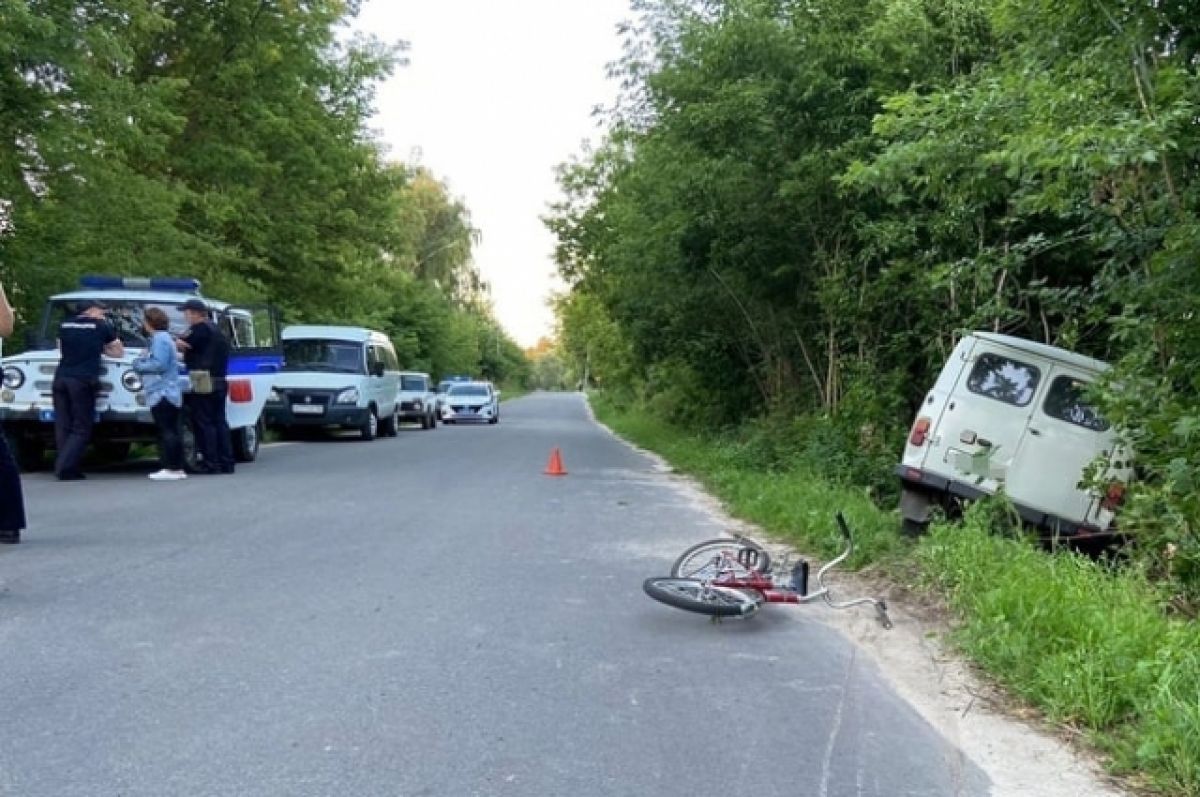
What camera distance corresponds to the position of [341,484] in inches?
480

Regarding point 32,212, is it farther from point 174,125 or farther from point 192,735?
point 192,735

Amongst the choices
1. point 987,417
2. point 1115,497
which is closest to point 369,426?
point 987,417

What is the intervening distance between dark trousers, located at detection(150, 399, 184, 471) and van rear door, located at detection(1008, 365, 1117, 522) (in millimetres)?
9057

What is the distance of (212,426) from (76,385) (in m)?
1.99

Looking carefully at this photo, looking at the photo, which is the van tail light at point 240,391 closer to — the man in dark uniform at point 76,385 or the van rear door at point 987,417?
the man in dark uniform at point 76,385

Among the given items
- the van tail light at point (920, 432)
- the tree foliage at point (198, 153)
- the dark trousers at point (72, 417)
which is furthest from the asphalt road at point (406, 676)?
the tree foliage at point (198, 153)

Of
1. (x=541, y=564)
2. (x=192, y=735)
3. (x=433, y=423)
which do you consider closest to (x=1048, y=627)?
(x=541, y=564)

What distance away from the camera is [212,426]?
511 inches

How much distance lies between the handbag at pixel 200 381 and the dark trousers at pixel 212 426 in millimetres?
146

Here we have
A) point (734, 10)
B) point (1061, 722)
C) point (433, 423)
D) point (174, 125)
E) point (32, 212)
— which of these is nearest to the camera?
point (1061, 722)

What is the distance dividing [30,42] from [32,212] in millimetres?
2961

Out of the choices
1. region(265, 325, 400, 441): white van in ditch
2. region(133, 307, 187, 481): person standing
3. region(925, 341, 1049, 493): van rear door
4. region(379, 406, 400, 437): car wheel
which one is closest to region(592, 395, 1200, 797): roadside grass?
region(925, 341, 1049, 493): van rear door

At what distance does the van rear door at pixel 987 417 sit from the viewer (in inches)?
350

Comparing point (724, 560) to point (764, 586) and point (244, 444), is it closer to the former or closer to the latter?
point (764, 586)
